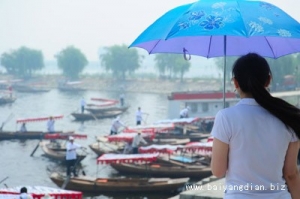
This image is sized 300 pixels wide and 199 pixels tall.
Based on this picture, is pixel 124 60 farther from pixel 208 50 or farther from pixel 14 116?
pixel 208 50

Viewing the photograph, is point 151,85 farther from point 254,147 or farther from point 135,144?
point 254,147

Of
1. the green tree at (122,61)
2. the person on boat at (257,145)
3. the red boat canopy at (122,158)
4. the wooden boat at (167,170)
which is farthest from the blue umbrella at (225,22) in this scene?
the green tree at (122,61)

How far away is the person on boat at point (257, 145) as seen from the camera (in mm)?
2336

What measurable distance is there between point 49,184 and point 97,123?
19264mm

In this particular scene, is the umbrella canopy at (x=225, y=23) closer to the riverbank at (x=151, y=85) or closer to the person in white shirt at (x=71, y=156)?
the person in white shirt at (x=71, y=156)

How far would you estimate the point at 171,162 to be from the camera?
16531 mm

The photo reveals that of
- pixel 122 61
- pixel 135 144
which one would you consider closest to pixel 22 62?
pixel 122 61

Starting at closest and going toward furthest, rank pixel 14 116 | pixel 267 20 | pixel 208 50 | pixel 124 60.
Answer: pixel 267 20 < pixel 208 50 < pixel 14 116 < pixel 124 60

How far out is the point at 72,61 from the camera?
3723 inches

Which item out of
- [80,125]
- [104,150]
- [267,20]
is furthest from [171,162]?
[80,125]

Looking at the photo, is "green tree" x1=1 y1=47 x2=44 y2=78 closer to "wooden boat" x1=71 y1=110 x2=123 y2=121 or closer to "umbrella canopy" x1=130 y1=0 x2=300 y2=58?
"wooden boat" x1=71 y1=110 x2=123 y2=121

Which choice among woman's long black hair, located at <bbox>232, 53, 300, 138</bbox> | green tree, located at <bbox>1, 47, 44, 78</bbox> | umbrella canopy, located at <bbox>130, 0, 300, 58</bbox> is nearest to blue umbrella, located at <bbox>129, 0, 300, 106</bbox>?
umbrella canopy, located at <bbox>130, 0, 300, 58</bbox>

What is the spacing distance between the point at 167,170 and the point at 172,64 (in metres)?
71.5

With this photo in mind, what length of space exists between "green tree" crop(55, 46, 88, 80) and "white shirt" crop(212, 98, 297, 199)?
92.9m
